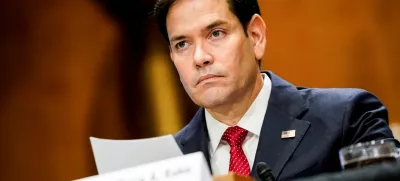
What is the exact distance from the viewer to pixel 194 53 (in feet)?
5.46

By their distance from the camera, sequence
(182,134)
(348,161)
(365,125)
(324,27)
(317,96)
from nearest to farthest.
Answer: (348,161)
(365,125)
(317,96)
(182,134)
(324,27)

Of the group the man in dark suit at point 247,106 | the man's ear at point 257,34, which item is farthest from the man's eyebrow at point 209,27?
the man's ear at point 257,34

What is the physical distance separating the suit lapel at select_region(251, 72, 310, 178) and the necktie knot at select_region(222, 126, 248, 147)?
6cm

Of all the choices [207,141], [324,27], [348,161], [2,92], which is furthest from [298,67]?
[348,161]

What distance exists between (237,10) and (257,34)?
12 cm

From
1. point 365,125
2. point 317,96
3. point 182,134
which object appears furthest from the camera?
point 182,134

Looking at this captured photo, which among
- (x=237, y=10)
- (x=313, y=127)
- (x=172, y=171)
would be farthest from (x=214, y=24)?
(x=172, y=171)

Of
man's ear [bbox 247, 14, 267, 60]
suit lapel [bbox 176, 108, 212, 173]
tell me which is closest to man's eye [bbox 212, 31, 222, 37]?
man's ear [bbox 247, 14, 267, 60]

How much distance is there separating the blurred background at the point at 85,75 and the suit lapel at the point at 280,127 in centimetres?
102

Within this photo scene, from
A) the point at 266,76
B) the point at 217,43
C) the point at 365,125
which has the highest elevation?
the point at 217,43

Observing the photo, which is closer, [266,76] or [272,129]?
[272,129]

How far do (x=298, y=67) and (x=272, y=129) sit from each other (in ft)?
3.74

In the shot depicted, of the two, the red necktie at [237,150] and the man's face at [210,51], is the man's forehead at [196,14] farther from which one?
the red necktie at [237,150]

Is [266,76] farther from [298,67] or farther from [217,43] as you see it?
[298,67]
